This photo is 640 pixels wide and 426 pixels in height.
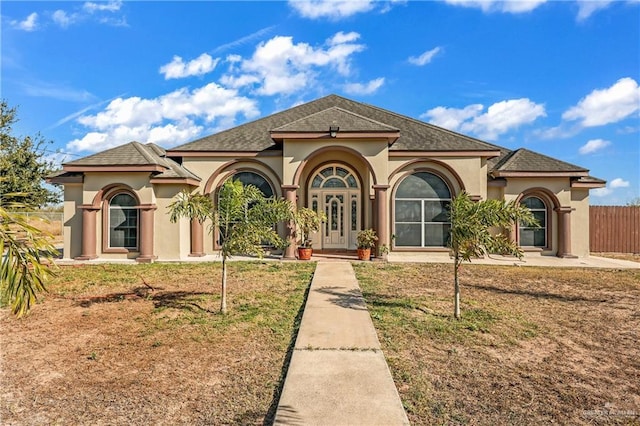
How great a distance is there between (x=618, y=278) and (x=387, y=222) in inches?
305

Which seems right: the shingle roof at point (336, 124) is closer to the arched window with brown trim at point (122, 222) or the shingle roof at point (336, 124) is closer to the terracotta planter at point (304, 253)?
the terracotta planter at point (304, 253)

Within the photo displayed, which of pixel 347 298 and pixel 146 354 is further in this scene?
pixel 347 298

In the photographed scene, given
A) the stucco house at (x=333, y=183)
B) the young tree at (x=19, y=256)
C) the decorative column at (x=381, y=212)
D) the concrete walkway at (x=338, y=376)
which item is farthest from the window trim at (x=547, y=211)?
the young tree at (x=19, y=256)

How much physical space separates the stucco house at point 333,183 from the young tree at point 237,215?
6.94 meters

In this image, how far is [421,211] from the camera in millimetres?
15617

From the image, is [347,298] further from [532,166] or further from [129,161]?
[532,166]

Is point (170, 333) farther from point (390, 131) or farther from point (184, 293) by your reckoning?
point (390, 131)

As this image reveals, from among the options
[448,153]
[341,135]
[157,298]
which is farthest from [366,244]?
[157,298]

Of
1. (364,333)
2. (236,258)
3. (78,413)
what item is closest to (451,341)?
(364,333)

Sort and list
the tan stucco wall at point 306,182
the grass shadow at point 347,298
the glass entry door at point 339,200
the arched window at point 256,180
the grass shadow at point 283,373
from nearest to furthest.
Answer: the grass shadow at point 283,373, the grass shadow at point 347,298, the tan stucco wall at point 306,182, the arched window at point 256,180, the glass entry door at point 339,200

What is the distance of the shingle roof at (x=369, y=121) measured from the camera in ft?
51.3

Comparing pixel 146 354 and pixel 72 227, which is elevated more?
pixel 72 227

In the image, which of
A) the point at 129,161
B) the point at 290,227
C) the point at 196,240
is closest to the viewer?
the point at 129,161

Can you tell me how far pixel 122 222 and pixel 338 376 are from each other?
42.8ft
